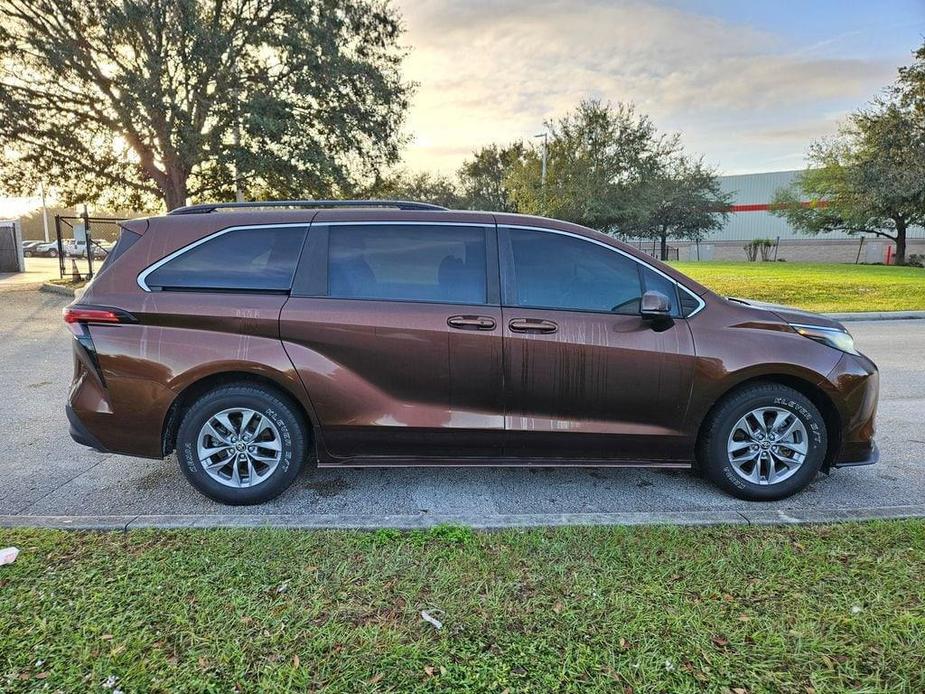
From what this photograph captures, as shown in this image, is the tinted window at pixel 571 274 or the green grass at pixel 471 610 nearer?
the green grass at pixel 471 610

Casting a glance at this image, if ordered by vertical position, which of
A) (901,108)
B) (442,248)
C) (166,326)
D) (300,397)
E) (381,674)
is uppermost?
(901,108)

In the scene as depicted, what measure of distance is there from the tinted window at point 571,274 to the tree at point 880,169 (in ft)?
106

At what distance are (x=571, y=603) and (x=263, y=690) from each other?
1.30m

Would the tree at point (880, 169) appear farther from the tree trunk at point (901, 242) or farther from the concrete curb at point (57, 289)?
the concrete curb at point (57, 289)

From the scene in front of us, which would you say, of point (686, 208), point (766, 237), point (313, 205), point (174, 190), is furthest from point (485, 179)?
point (313, 205)

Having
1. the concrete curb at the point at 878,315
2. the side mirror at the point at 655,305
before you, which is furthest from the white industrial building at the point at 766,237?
the side mirror at the point at 655,305

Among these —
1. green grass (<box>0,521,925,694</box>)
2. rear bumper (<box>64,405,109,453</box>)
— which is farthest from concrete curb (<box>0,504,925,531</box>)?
rear bumper (<box>64,405,109,453</box>)

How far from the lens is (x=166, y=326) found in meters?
3.52

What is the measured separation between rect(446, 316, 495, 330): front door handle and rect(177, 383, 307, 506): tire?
1113 millimetres

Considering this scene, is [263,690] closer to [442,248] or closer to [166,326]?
[166,326]

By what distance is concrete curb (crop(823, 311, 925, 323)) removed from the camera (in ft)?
41.2

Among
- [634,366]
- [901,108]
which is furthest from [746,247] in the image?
[634,366]

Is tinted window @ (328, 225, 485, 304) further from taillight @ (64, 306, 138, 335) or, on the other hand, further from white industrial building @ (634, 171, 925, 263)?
white industrial building @ (634, 171, 925, 263)

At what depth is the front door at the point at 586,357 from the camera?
3557mm
